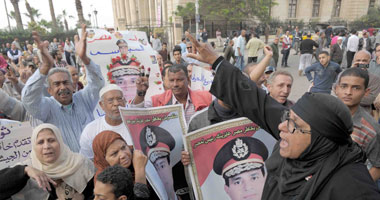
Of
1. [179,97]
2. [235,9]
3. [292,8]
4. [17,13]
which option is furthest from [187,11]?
[179,97]

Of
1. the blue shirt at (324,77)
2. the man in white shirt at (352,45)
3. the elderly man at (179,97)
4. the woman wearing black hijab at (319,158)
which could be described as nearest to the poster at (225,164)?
the woman wearing black hijab at (319,158)

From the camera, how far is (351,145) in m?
1.17

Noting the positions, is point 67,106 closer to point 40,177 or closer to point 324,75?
point 40,177

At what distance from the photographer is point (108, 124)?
2322 mm

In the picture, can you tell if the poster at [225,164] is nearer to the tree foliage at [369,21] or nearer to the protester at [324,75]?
the protester at [324,75]

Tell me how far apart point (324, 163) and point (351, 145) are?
0.59 feet

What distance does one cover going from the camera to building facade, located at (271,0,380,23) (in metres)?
33.8

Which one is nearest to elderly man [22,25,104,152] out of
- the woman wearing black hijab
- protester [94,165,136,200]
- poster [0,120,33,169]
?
poster [0,120,33,169]

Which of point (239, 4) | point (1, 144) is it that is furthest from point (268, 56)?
point (239, 4)

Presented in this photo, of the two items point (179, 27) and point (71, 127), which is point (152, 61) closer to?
point (71, 127)

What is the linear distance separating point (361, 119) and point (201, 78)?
7.84ft

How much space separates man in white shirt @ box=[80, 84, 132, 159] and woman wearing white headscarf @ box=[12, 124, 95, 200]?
0.33 metres

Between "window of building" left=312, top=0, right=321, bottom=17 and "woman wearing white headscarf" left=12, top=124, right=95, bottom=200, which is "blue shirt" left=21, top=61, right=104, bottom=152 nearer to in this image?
"woman wearing white headscarf" left=12, top=124, right=95, bottom=200

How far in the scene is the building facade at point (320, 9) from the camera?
33844 mm
